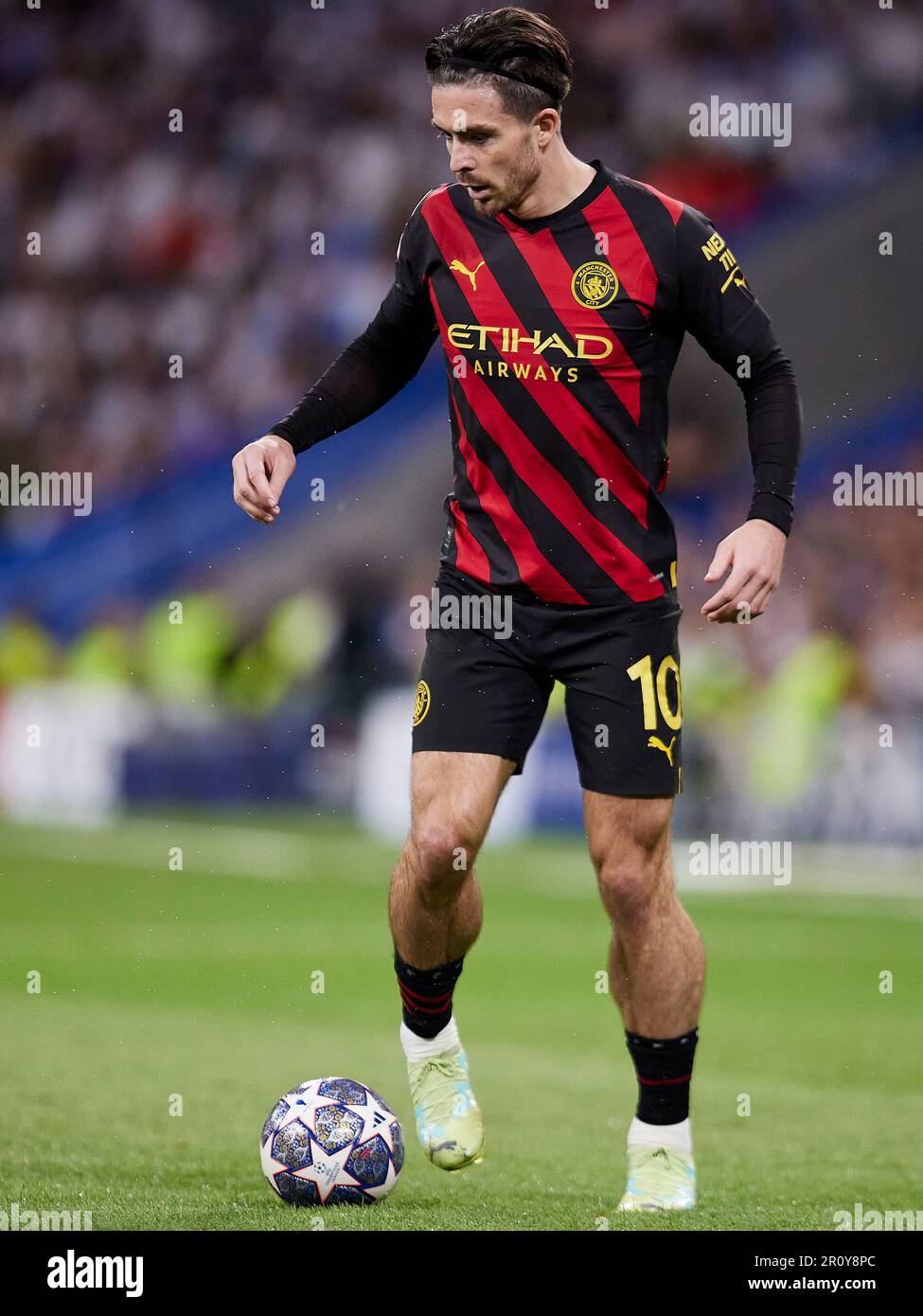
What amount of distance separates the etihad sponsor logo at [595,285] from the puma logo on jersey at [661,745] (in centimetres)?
99

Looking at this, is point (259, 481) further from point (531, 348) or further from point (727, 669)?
point (727, 669)

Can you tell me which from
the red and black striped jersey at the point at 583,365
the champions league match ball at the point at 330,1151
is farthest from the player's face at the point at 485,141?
the champions league match ball at the point at 330,1151

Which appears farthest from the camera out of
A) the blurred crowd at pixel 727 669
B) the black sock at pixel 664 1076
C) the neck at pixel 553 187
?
the blurred crowd at pixel 727 669

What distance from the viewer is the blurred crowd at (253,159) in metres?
16.7

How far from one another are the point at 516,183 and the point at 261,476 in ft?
2.89

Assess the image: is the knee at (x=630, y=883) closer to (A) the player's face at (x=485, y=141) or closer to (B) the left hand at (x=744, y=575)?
(B) the left hand at (x=744, y=575)

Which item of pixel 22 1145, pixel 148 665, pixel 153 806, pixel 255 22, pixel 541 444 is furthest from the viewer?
pixel 255 22

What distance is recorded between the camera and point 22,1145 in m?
4.62

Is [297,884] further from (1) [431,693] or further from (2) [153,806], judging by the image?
(1) [431,693]

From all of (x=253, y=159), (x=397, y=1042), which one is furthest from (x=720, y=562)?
(x=253, y=159)

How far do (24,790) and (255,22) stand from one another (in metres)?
8.69

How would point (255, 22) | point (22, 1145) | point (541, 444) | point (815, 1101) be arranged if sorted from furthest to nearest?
point (255, 22), point (815, 1101), point (22, 1145), point (541, 444)

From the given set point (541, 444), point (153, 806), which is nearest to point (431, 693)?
point (541, 444)

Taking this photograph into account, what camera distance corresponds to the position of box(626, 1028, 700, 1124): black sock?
4121 millimetres
